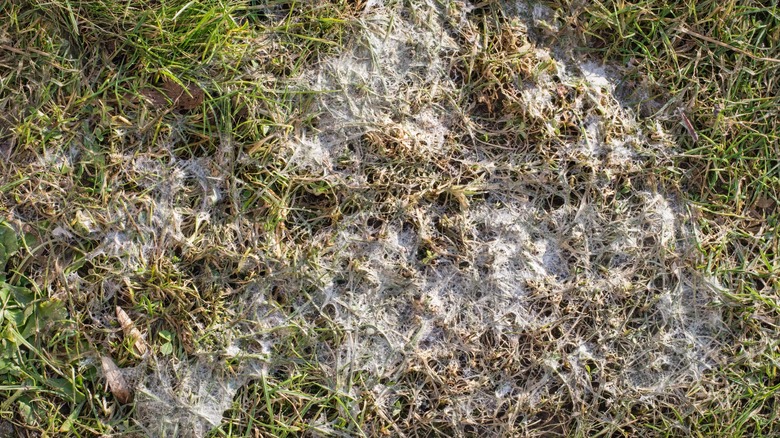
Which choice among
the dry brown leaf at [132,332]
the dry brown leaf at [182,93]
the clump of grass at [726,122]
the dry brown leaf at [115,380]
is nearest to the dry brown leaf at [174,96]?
the dry brown leaf at [182,93]

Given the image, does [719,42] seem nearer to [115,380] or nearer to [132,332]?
[132,332]

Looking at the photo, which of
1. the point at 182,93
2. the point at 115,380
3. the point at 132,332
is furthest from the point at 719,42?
the point at 115,380

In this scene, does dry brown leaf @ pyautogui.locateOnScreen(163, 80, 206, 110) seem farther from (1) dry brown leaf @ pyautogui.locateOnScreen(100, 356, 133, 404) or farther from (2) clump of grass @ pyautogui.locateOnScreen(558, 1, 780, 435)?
(2) clump of grass @ pyautogui.locateOnScreen(558, 1, 780, 435)

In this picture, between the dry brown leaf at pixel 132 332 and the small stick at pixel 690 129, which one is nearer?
the dry brown leaf at pixel 132 332

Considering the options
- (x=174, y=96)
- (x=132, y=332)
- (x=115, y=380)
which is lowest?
(x=115, y=380)

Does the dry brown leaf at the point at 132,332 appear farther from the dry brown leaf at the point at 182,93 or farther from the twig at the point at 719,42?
the twig at the point at 719,42

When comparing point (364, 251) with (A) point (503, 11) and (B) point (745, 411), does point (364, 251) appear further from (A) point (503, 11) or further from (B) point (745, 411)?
(B) point (745, 411)

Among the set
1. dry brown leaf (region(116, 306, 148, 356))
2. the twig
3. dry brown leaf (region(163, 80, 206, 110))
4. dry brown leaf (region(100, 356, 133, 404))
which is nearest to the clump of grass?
the twig
